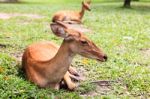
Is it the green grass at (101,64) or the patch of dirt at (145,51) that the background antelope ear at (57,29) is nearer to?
the green grass at (101,64)

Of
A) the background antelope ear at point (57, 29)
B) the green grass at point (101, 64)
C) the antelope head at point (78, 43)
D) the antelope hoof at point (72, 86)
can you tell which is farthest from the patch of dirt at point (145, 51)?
the background antelope ear at point (57, 29)

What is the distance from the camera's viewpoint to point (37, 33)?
1281cm

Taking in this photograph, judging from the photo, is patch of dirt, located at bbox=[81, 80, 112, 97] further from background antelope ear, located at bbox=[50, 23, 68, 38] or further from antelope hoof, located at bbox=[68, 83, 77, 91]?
background antelope ear, located at bbox=[50, 23, 68, 38]

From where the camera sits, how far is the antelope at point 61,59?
6102 mm

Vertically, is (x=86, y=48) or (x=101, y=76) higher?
(x=86, y=48)

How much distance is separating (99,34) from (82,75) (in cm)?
531

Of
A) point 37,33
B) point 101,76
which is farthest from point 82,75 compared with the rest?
point 37,33

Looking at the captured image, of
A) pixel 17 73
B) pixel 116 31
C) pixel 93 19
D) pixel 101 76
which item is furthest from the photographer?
pixel 93 19

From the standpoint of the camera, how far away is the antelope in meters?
6.10

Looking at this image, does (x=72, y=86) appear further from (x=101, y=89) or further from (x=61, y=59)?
(x=61, y=59)

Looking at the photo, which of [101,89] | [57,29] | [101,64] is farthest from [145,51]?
[57,29]

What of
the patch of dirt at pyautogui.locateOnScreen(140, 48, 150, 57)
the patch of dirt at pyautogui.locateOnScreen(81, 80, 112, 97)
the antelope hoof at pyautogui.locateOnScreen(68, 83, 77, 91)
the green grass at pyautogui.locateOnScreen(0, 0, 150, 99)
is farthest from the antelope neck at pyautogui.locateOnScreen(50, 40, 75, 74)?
the patch of dirt at pyautogui.locateOnScreen(140, 48, 150, 57)

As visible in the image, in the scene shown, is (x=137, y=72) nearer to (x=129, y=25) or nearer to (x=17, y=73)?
(x=17, y=73)

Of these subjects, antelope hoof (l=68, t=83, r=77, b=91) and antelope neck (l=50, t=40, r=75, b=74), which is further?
antelope hoof (l=68, t=83, r=77, b=91)
